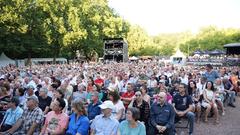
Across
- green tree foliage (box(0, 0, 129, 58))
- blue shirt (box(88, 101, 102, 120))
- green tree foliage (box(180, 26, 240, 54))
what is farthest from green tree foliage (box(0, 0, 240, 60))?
blue shirt (box(88, 101, 102, 120))

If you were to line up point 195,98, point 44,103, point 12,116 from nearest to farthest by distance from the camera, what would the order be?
1. point 12,116
2. point 44,103
3. point 195,98

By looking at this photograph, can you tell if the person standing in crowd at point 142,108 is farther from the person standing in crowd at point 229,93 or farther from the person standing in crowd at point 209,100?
the person standing in crowd at point 229,93

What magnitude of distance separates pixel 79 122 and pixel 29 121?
1147 mm

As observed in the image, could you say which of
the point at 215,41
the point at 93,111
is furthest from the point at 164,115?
the point at 215,41

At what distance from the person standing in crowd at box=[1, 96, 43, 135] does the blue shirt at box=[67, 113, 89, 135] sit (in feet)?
2.62

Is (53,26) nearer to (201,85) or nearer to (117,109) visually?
(201,85)

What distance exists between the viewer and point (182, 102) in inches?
356

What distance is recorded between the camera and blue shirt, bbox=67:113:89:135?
590 centimetres

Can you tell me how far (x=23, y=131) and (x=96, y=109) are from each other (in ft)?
5.23

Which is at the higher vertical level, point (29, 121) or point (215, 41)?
point (215, 41)

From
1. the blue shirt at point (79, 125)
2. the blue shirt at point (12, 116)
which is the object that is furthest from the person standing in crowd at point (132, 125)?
the blue shirt at point (12, 116)

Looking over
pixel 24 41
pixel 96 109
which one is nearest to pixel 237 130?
pixel 96 109

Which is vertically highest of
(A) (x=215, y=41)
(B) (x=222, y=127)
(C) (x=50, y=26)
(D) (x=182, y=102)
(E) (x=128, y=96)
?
(C) (x=50, y=26)

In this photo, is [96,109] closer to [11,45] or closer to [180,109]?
[180,109]
